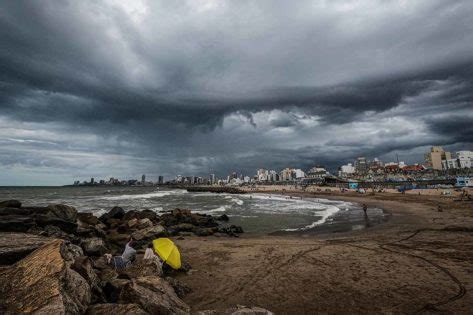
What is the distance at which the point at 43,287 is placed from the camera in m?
4.26

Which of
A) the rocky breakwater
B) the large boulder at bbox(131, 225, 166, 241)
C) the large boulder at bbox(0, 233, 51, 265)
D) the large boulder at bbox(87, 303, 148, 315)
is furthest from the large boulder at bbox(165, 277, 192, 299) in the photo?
the large boulder at bbox(131, 225, 166, 241)

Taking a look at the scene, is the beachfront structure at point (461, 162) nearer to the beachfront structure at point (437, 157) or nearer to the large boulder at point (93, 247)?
the beachfront structure at point (437, 157)

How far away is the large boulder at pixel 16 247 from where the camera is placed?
18.9ft

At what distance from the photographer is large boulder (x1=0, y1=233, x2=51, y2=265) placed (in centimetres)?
576

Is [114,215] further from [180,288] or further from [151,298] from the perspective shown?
[151,298]

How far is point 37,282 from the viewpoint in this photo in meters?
4.41

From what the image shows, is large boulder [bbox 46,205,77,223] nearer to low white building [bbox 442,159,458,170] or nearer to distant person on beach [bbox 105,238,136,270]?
distant person on beach [bbox 105,238,136,270]

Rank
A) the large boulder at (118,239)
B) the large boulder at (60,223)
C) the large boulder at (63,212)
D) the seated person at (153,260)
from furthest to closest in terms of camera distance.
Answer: the large boulder at (63,212)
the large boulder at (118,239)
the large boulder at (60,223)
the seated person at (153,260)

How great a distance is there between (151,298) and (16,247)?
3.89 m

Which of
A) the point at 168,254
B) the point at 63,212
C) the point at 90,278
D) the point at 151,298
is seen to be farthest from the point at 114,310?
the point at 63,212

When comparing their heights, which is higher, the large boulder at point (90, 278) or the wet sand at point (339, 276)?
the large boulder at point (90, 278)

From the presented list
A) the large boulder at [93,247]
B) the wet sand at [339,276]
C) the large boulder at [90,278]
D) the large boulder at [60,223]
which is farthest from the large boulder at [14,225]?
the large boulder at [90,278]

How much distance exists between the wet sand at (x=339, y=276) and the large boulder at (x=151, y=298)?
1.52 metres

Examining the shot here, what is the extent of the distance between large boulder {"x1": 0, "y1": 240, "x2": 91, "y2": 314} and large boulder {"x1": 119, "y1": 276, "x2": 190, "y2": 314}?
76 cm
